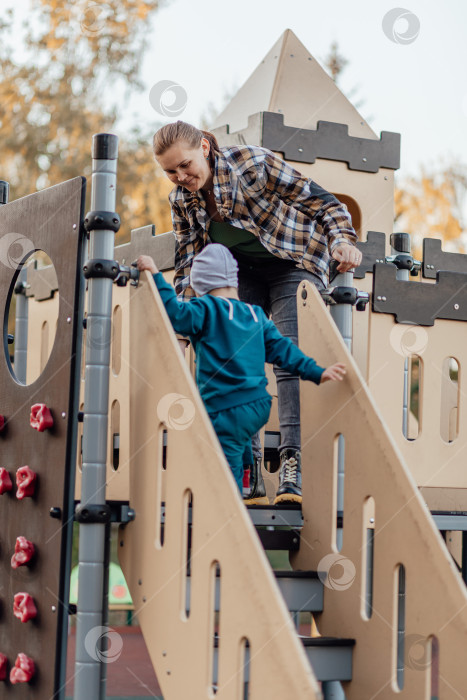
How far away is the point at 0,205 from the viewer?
4668 millimetres

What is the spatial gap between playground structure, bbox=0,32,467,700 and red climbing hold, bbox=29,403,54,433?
0.13ft

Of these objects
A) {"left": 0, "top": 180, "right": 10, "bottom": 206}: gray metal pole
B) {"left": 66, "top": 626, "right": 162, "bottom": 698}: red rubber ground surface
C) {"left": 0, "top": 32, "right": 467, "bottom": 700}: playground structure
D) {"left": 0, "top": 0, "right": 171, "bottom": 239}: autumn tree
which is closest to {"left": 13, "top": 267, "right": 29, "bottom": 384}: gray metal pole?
{"left": 0, "top": 180, "right": 10, "bottom": 206}: gray metal pole

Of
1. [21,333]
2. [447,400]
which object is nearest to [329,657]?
[447,400]

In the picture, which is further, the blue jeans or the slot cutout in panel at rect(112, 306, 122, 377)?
the slot cutout in panel at rect(112, 306, 122, 377)

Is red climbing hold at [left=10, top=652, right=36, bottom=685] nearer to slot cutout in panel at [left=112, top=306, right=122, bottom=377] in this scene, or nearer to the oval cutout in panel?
slot cutout in panel at [left=112, top=306, right=122, bottom=377]

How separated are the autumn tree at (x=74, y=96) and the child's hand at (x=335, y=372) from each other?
1290 cm

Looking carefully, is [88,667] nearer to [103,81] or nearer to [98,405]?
[98,405]

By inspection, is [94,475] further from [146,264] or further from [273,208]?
[273,208]

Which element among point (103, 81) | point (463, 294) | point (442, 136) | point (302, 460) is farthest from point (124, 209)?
point (302, 460)

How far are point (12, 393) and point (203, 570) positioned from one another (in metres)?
1.49

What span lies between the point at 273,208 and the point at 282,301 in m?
0.40

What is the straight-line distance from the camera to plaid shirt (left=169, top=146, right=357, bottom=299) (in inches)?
163

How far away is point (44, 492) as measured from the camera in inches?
150

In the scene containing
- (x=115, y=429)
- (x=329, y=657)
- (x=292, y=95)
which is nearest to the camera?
(x=329, y=657)
